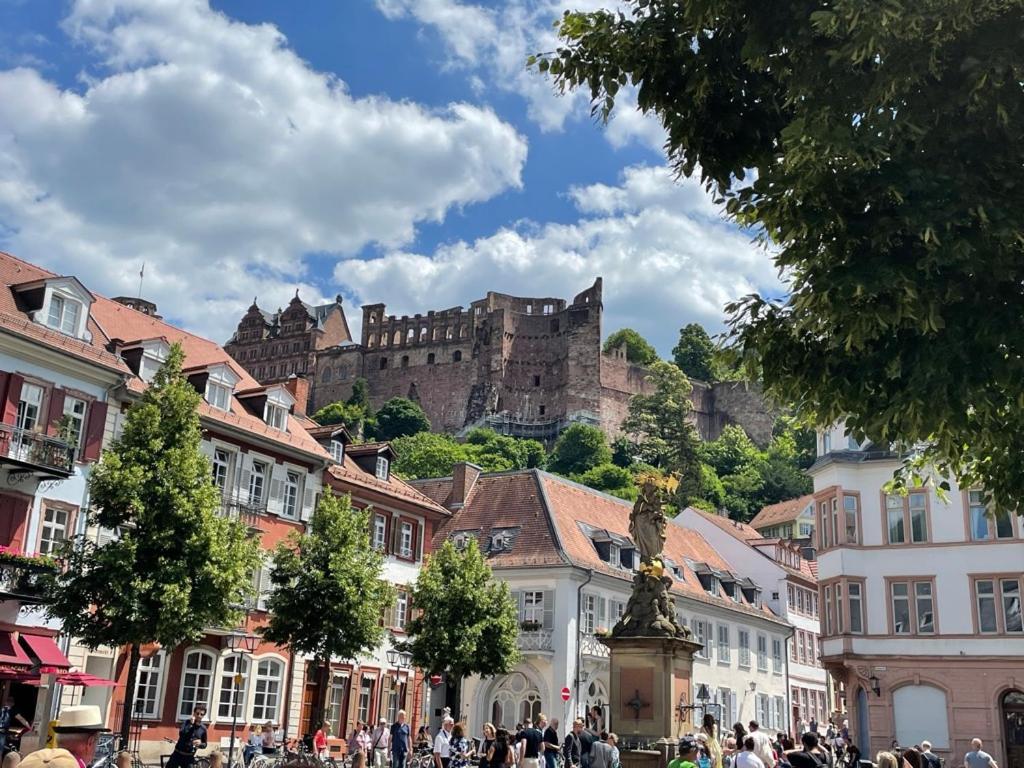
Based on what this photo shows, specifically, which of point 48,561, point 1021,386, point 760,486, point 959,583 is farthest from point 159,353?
point 760,486

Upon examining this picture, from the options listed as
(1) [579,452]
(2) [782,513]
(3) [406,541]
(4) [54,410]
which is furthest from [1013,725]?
(1) [579,452]

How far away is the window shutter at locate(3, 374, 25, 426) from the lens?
2598 centimetres

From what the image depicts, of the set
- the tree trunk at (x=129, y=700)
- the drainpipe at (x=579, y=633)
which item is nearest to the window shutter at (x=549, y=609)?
the drainpipe at (x=579, y=633)

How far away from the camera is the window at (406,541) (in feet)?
130

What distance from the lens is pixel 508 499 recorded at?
46.1 meters

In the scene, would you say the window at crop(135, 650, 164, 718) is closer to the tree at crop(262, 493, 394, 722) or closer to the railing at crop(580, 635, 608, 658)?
the tree at crop(262, 493, 394, 722)

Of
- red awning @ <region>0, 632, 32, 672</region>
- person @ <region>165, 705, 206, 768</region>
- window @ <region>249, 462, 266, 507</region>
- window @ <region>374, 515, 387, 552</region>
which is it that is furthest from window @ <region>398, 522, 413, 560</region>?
person @ <region>165, 705, 206, 768</region>

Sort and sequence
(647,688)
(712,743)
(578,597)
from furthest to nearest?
(578,597) → (647,688) → (712,743)

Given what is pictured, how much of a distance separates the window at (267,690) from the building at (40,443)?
7414 mm

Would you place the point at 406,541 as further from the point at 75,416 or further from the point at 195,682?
the point at 75,416

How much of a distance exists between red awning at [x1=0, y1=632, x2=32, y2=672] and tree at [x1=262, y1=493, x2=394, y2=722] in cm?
648

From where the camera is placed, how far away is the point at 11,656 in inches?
968

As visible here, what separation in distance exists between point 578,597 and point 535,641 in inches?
91.5

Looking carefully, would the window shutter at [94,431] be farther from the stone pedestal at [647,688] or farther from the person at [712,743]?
the person at [712,743]
